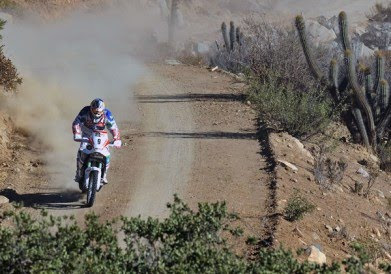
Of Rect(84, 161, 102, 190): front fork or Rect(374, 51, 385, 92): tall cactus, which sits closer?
Rect(84, 161, 102, 190): front fork

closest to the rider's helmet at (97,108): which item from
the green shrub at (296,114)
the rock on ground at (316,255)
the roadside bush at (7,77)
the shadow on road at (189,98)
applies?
the rock on ground at (316,255)

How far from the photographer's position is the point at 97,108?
13.0 meters

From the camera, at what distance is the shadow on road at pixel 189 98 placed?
916 inches

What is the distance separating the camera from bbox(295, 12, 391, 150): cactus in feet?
66.1

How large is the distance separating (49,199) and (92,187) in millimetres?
1103

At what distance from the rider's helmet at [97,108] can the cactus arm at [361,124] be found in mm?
9095

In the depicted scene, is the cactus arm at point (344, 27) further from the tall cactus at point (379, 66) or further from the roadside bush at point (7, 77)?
the roadside bush at point (7, 77)

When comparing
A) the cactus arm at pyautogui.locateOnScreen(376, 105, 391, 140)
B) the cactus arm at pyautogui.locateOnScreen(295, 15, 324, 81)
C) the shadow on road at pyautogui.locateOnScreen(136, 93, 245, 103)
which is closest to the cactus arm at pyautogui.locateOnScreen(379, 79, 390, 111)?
the cactus arm at pyautogui.locateOnScreen(376, 105, 391, 140)

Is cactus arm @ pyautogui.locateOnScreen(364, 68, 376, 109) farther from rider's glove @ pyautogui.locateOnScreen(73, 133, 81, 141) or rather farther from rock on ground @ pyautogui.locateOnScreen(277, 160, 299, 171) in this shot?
rider's glove @ pyautogui.locateOnScreen(73, 133, 81, 141)

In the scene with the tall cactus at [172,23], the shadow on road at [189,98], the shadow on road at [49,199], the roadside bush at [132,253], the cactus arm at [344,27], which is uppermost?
the tall cactus at [172,23]

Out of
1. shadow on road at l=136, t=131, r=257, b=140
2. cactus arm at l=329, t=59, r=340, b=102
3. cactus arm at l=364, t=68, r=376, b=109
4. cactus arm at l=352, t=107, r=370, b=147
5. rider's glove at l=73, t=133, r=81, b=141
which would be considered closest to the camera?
rider's glove at l=73, t=133, r=81, b=141

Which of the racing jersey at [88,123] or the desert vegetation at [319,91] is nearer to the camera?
the racing jersey at [88,123]

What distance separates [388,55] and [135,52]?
41.5 feet

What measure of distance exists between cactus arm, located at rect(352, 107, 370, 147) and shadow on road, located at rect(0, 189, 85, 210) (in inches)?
351
